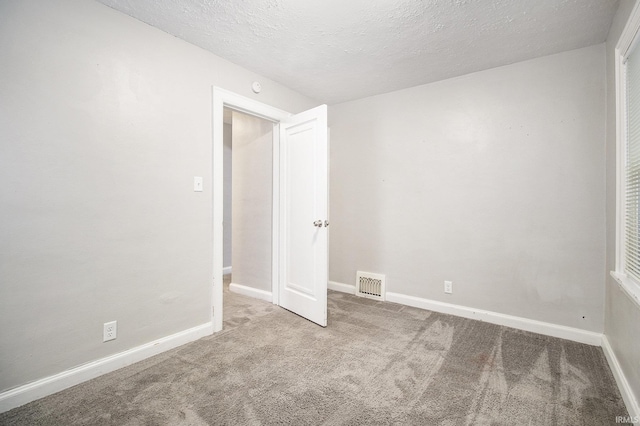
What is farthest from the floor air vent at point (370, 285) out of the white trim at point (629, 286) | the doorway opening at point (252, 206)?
the white trim at point (629, 286)

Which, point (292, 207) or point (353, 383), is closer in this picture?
point (353, 383)

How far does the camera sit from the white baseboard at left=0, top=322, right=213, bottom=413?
1.63 m

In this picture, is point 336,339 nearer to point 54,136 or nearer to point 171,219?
point 171,219

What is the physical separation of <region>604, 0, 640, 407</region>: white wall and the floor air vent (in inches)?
75.9

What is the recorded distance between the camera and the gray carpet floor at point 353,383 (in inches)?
61.2

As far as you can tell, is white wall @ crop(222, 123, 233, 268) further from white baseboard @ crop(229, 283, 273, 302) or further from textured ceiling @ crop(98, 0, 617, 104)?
textured ceiling @ crop(98, 0, 617, 104)

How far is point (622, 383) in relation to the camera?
1712 millimetres

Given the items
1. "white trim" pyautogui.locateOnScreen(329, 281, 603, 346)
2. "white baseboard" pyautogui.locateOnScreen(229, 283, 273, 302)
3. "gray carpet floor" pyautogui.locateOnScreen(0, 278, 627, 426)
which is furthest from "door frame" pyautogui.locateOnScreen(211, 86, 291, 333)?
"white trim" pyautogui.locateOnScreen(329, 281, 603, 346)

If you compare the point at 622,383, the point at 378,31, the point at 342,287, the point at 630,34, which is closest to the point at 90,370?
the point at 342,287

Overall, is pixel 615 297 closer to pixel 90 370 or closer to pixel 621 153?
pixel 621 153

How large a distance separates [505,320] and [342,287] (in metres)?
1.81

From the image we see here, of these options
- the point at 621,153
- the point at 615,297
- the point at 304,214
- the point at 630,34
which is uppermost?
the point at 630,34

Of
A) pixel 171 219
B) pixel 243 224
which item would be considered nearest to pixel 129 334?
pixel 171 219

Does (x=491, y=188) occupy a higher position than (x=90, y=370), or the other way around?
(x=491, y=188)
